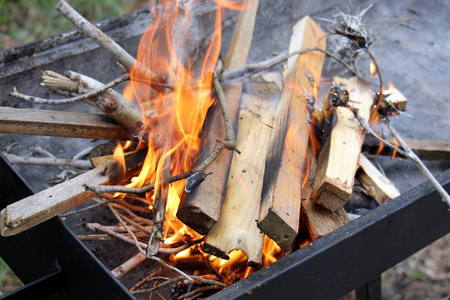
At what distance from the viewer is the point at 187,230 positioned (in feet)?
6.68

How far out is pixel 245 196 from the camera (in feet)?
6.31

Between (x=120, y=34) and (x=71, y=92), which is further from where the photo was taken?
(x=120, y=34)

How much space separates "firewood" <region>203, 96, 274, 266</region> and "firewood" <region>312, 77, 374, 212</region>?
238 millimetres

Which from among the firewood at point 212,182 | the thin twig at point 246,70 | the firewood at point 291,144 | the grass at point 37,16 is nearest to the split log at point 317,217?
the firewood at point 291,144

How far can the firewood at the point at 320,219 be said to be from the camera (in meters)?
1.98

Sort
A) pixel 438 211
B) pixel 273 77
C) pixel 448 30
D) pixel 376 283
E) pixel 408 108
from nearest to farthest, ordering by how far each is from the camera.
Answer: pixel 438 211
pixel 376 283
pixel 273 77
pixel 408 108
pixel 448 30

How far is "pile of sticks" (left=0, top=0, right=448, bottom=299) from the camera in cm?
180

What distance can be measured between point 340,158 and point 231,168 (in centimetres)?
44

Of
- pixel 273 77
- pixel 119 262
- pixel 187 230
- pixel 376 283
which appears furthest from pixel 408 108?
pixel 119 262

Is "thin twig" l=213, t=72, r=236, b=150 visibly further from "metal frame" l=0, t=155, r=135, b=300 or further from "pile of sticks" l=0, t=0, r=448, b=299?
"metal frame" l=0, t=155, r=135, b=300

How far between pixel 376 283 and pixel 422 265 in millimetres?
1240

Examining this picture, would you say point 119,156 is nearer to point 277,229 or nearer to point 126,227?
point 126,227

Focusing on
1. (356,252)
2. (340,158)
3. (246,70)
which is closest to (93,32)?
(246,70)

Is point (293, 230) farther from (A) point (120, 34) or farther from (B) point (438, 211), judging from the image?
(A) point (120, 34)
